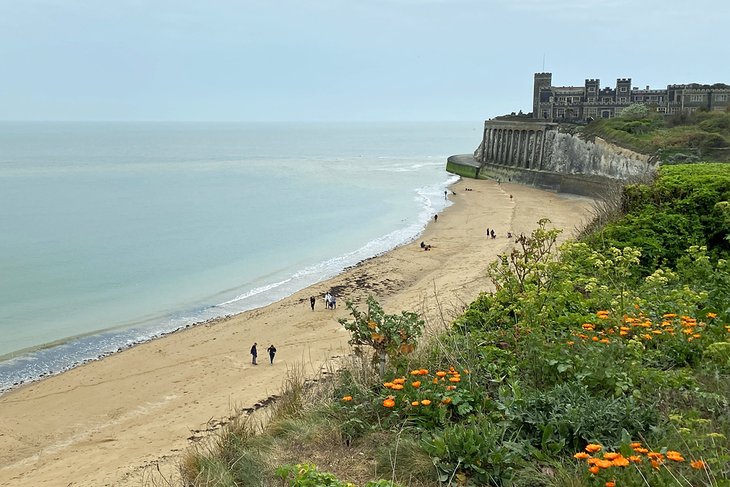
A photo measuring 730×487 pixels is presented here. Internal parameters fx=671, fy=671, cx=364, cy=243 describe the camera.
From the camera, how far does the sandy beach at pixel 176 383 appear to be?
1273 cm

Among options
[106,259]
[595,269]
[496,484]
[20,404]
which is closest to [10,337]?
[20,404]

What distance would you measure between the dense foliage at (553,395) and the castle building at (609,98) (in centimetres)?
6393

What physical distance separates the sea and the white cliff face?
11.2m

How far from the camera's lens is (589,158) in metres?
55.4

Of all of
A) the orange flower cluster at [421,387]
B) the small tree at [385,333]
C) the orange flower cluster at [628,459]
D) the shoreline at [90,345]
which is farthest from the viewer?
the shoreline at [90,345]

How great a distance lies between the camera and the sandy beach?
12.7 metres

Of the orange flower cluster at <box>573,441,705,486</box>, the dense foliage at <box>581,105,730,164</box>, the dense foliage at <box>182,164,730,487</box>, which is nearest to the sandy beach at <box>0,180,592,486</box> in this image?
the dense foliage at <box>182,164,730,487</box>

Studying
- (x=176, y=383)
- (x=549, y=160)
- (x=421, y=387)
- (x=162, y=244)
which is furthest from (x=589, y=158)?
(x=421, y=387)

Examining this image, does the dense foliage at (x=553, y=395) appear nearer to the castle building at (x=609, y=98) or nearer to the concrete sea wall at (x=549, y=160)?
the concrete sea wall at (x=549, y=160)

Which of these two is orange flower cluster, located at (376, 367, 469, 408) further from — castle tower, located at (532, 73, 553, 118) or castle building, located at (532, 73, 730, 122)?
castle tower, located at (532, 73, 553, 118)

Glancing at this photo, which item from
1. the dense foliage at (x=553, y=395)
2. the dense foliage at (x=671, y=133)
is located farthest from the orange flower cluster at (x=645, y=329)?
the dense foliage at (x=671, y=133)

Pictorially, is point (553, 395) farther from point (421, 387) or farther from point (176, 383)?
point (176, 383)

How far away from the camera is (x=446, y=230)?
4097cm

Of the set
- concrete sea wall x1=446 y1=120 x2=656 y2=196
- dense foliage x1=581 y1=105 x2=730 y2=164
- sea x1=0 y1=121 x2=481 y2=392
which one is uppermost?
dense foliage x1=581 y1=105 x2=730 y2=164
